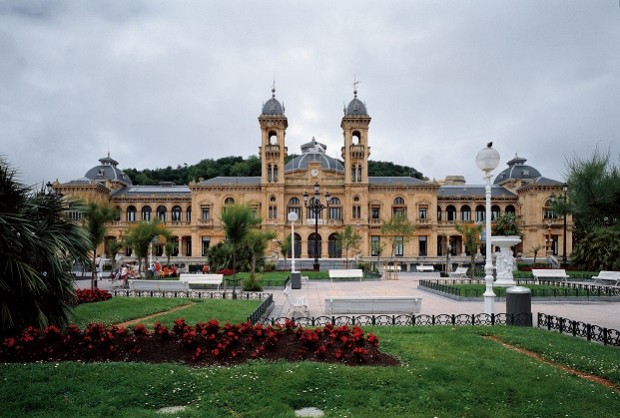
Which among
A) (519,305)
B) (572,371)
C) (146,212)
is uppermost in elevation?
(146,212)

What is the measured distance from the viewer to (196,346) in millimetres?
8523

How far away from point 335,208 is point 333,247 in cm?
507

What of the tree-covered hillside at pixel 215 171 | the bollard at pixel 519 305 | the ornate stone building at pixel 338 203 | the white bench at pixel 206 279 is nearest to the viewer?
the bollard at pixel 519 305

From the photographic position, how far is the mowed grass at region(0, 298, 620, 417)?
6.18 m

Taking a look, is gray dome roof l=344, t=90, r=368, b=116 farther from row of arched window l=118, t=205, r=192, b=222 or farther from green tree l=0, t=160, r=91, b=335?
green tree l=0, t=160, r=91, b=335

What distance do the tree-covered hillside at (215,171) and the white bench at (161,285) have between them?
2479 inches

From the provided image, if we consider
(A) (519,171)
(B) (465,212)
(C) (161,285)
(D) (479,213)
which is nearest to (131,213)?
(C) (161,285)

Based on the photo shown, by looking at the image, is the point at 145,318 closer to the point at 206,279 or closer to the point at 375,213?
the point at 206,279

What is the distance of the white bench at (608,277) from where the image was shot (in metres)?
26.2

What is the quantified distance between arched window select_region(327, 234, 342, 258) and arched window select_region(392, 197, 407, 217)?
27.8 ft

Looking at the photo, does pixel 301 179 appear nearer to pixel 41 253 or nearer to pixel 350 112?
pixel 350 112

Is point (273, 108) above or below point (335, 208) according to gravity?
above

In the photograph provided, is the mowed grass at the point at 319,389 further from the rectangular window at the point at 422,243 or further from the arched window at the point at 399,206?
the rectangular window at the point at 422,243

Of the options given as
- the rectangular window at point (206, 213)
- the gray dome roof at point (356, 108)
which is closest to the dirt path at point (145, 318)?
the rectangular window at point (206, 213)
